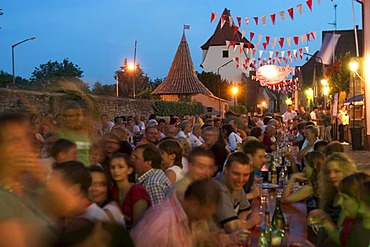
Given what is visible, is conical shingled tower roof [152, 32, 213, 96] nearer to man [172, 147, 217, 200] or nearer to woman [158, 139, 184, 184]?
woman [158, 139, 184, 184]

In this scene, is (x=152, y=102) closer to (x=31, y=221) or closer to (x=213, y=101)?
(x=213, y=101)

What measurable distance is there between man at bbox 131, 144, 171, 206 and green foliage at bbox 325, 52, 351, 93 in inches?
1200

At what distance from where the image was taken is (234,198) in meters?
4.64

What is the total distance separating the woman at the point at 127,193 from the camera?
3921 mm

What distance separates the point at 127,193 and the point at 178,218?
128cm

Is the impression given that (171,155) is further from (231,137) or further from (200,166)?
(231,137)

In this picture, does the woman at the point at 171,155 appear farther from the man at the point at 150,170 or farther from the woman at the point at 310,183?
the woman at the point at 310,183

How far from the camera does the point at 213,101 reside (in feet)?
166

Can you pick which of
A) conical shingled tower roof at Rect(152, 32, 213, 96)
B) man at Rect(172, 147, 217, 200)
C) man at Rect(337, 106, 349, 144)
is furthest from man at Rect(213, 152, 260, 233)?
conical shingled tower roof at Rect(152, 32, 213, 96)

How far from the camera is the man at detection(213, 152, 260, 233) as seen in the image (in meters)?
4.09

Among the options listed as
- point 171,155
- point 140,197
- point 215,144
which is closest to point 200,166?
point 140,197

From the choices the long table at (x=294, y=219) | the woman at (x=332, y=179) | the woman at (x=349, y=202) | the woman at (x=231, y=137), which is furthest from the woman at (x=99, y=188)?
the woman at (x=231, y=137)

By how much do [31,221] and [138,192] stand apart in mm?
1605

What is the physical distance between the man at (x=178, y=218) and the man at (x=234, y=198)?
3.27 feet
